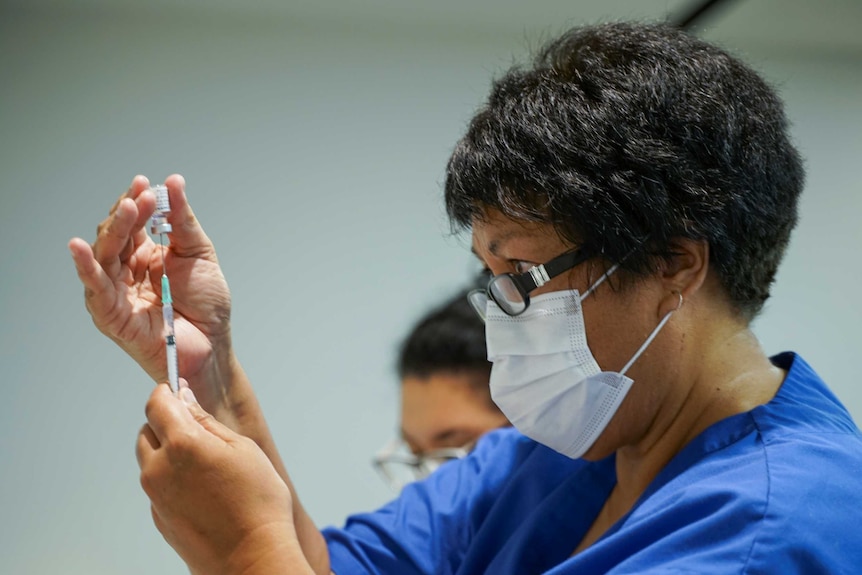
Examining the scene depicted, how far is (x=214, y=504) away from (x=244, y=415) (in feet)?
1.14

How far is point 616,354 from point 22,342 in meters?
1.79

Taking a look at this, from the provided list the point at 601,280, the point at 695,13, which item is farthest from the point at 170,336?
the point at 695,13

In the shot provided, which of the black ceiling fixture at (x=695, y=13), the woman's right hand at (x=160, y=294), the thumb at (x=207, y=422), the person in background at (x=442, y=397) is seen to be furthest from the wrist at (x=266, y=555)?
the black ceiling fixture at (x=695, y=13)

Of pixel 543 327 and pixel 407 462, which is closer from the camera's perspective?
pixel 543 327

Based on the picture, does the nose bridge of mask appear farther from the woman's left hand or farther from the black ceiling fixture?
the black ceiling fixture

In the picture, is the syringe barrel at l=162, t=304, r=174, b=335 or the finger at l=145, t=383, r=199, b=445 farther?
the syringe barrel at l=162, t=304, r=174, b=335

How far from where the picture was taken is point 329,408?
251 centimetres

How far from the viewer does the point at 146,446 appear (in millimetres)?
925

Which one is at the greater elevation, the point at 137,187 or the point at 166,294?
the point at 137,187

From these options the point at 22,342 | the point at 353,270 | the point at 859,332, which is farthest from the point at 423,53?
the point at 859,332

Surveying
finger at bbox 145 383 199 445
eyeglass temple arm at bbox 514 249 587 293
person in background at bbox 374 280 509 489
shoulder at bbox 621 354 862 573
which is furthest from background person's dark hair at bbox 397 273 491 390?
finger at bbox 145 383 199 445

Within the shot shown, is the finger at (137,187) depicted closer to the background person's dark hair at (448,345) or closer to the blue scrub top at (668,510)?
the blue scrub top at (668,510)

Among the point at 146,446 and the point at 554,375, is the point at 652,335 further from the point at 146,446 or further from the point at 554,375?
the point at 146,446

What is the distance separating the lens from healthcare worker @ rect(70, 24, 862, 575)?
0.89 meters
